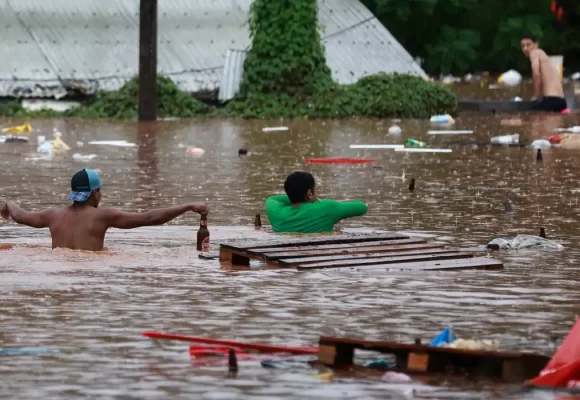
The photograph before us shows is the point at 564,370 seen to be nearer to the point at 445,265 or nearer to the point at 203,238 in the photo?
the point at 445,265

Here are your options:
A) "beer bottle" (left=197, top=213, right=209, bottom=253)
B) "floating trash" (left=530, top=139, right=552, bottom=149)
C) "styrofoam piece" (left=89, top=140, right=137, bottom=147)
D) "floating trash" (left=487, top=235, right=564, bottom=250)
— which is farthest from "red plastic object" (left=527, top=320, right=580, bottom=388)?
"styrofoam piece" (left=89, top=140, right=137, bottom=147)

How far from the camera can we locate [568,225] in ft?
38.9

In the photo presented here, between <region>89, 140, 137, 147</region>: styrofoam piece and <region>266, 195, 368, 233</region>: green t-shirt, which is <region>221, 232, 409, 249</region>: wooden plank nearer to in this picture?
<region>266, 195, 368, 233</region>: green t-shirt

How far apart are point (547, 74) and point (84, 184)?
17.1 m

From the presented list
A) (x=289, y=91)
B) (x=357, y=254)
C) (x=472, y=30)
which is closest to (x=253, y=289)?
(x=357, y=254)

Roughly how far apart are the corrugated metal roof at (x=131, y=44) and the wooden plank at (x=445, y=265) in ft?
64.7

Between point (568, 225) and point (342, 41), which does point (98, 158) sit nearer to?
point (568, 225)

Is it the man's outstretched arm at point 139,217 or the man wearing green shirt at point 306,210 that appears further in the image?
the man wearing green shirt at point 306,210

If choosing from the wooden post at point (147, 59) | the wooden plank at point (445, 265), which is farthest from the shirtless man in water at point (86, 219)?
the wooden post at point (147, 59)

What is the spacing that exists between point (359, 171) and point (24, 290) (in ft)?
28.2

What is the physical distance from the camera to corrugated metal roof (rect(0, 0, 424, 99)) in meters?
28.8

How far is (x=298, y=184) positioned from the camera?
11.2m

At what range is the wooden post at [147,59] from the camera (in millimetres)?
25953

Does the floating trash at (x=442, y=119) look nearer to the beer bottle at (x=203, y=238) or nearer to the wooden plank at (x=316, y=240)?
the wooden plank at (x=316, y=240)
